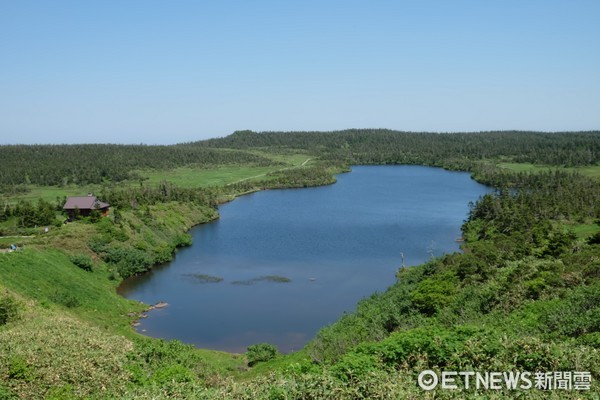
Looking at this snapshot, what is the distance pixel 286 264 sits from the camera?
2509 inches

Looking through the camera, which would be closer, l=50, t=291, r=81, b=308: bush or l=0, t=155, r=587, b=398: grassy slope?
l=0, t=155, r=587, b=398: grassy slope

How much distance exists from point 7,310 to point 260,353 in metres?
15.7

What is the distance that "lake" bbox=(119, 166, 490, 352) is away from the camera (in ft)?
144

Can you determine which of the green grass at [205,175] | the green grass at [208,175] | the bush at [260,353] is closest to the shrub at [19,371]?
the bush at [260,353]

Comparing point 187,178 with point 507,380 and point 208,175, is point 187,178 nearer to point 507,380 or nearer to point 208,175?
point 208,175

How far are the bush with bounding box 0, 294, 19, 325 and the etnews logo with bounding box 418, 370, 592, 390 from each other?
24.4m

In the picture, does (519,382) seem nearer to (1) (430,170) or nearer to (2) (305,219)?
(2) (305,219)

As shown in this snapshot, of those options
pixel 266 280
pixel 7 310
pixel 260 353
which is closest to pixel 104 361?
pixel 7 310

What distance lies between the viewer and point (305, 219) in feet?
315

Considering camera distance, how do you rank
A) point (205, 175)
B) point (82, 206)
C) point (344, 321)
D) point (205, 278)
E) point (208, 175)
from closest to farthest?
point (344, 321)
point (205, 278)
point (82, 206)
point (205, 175)
point (208, 175)

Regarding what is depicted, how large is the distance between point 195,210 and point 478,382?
80.1 meters

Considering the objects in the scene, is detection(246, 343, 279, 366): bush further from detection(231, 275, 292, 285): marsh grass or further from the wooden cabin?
the wooden cabin

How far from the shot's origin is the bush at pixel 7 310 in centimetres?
2944

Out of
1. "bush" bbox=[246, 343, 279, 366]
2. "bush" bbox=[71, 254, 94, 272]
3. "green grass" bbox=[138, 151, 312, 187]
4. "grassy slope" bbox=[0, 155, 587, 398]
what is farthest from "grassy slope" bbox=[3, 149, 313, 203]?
"bush" bbox=[246, 343, 279, 366]
